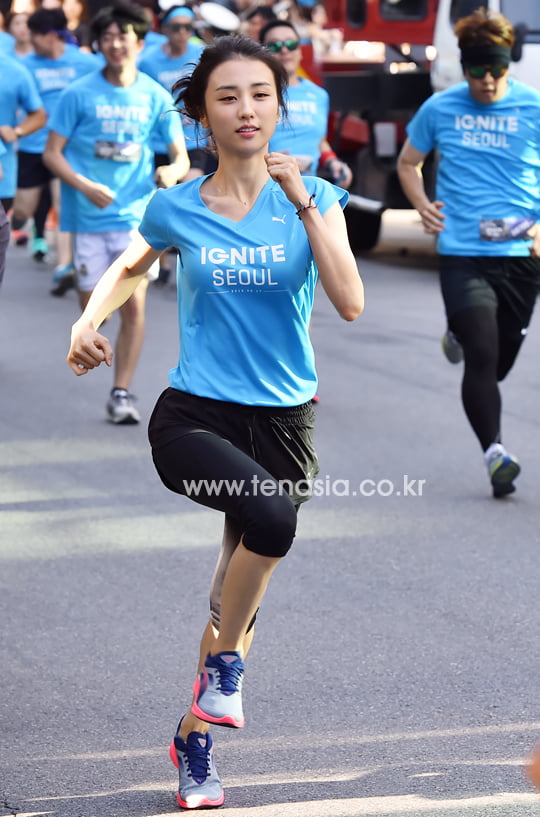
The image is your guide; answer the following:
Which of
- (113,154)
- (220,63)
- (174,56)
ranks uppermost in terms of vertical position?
(220,63)

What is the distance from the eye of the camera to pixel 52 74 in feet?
42.2

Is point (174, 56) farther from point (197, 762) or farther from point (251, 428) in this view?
point (197, 762)

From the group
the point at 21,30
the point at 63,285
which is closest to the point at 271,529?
the point at 63,285

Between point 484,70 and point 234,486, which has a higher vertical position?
point 234,486

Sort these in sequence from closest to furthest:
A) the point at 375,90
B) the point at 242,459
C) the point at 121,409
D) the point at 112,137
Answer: the point at 242,459 < the point at 121,409 < the point at 112,137 < the point at 375,90

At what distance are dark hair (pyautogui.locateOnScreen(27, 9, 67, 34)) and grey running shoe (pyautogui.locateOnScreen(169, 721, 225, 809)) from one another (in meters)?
10.1

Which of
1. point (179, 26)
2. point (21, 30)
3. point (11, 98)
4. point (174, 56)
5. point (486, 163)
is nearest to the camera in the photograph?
point (486, 163)

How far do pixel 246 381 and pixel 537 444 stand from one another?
4355 mm

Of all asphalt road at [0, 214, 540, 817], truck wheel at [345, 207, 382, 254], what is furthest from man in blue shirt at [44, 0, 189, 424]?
truck wheel at [345, 207, 382, 254]

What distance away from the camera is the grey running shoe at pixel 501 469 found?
21.4ft

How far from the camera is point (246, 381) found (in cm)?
357

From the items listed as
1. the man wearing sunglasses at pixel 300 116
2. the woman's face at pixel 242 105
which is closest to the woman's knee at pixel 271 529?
the woman's face at pixel 242 105

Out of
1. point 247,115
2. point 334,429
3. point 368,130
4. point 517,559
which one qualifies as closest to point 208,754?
point 247,115

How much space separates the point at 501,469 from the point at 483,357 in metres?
0.50
